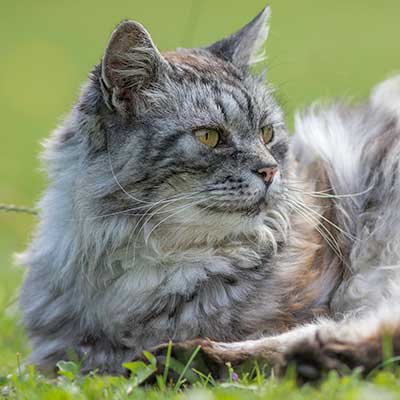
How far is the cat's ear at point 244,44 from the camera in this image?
4.32 meters

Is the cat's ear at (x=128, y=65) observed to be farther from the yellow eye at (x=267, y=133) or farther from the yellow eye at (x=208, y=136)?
the yellow eye at (x=267, y=133)

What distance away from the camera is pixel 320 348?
2.96 meters

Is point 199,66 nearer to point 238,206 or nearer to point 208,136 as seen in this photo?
point 208,136

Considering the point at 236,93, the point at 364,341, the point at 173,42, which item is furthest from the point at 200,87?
the point at 173,42

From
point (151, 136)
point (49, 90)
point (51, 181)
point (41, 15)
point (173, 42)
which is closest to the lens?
point (151, 136)

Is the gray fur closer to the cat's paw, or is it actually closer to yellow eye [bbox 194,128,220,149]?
yellow eye [bbox 194,128,220,149]

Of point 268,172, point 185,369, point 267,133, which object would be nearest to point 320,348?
point 185,369

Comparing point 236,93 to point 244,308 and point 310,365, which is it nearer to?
point 244,308

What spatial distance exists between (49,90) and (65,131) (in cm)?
936

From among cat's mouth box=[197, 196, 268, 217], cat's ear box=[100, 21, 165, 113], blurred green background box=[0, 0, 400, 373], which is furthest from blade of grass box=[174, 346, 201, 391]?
blurred green background box=[0, 0, 400, 373]

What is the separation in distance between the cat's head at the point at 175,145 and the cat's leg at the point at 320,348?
59 cm

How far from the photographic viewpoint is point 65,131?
4.04 metres

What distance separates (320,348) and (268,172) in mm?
965

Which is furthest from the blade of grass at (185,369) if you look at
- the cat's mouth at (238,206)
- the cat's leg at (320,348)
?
the cat's mouth at (238,206)
